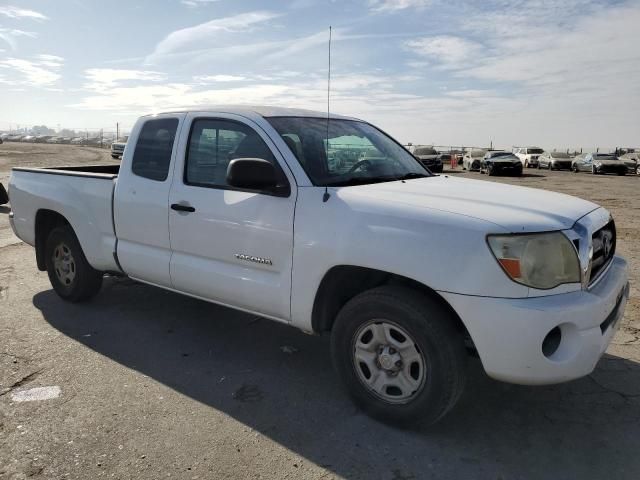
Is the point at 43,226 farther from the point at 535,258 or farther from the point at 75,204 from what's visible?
the point at 535,258

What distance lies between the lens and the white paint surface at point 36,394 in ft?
11.5

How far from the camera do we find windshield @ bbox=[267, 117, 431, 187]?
11.9ft

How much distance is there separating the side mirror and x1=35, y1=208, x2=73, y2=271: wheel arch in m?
2.82

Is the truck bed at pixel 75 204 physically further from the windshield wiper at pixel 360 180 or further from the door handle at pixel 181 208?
the windshield wiper at pixel 360 180

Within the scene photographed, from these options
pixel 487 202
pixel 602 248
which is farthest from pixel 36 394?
pixel 602 248

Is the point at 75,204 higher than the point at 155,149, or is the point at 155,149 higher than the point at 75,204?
the point at 155,149

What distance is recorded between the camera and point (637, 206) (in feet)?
48.2

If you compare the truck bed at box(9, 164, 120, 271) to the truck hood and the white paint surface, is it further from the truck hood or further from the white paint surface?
the truck hood

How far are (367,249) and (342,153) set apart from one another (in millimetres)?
1077

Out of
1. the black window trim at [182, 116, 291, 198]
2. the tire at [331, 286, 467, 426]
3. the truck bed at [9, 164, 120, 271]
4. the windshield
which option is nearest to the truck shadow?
the tire at [331, 286, 467, 426]

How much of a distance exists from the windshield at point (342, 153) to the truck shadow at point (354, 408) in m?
1.44

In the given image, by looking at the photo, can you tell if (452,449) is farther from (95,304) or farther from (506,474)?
(95,304)

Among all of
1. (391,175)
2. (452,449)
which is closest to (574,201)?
(391,175)

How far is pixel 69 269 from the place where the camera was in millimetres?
5316
